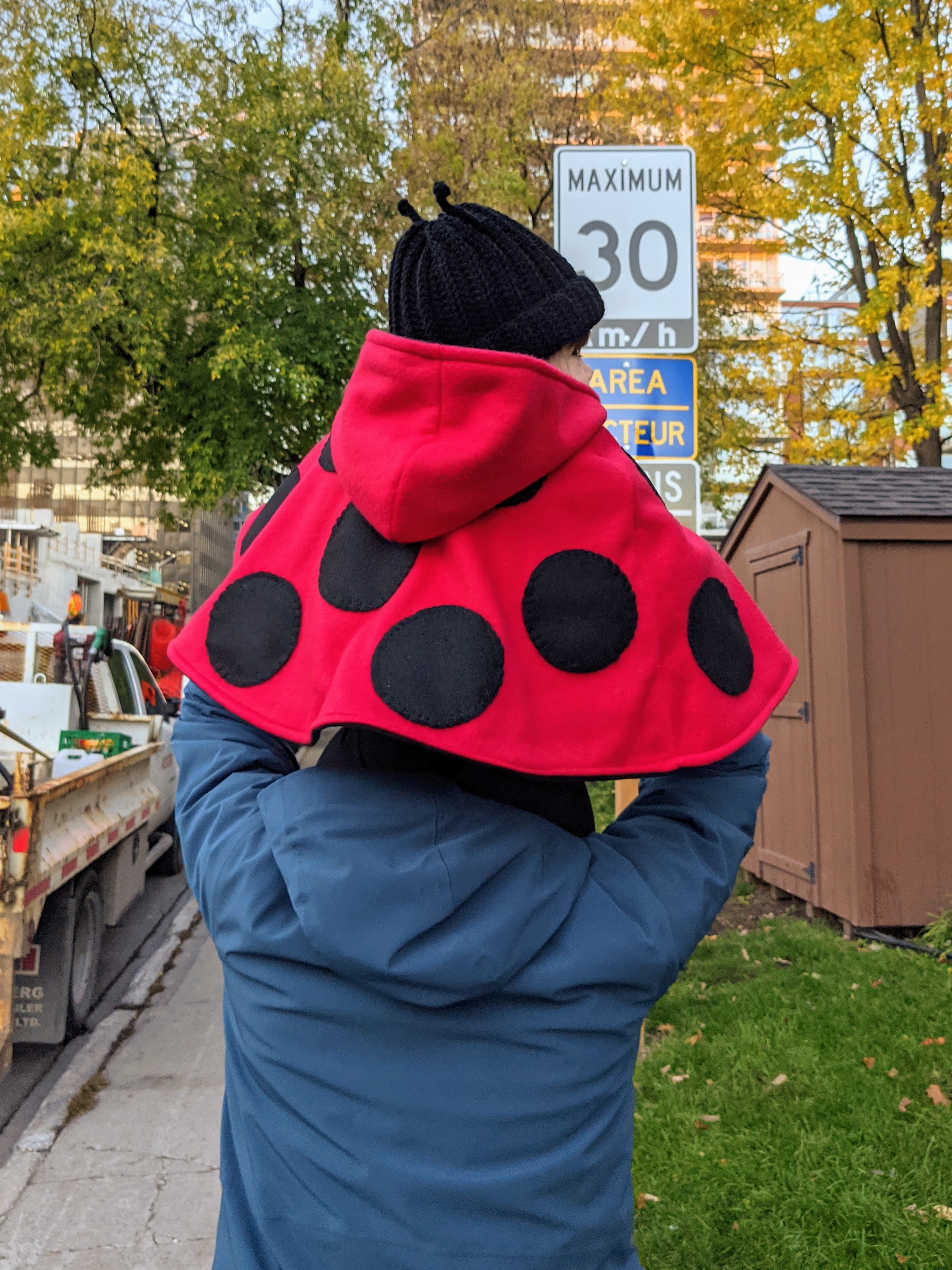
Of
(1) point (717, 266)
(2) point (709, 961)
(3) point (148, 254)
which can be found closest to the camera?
(2) point (709, 961)

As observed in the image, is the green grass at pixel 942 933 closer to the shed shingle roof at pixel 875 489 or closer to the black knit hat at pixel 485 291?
the shed shingle roof at pixel 875 489

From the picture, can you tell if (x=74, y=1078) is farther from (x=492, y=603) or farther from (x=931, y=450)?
(x=931, y=450)

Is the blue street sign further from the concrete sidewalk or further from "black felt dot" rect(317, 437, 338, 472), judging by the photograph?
the concrete sidewalk

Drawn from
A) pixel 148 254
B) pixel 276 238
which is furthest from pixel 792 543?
pixel 276 238

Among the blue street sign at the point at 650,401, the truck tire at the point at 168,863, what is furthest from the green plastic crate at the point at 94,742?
the blue street sign at the point at 650,401

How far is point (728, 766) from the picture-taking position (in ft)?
4.18

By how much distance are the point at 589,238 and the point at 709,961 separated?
405 centimetres

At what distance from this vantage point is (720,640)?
1179 millimetres

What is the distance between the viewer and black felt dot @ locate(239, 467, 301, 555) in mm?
1274

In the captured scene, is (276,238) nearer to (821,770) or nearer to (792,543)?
(792,543)

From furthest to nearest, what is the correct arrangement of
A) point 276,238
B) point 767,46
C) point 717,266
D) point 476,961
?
point 717,266 → point 276,238 → point 767,46 → point 476,961

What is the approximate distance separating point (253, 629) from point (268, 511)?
6.9 inches

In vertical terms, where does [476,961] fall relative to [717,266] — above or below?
below

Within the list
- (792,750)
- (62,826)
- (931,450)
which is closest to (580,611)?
(62,826)
